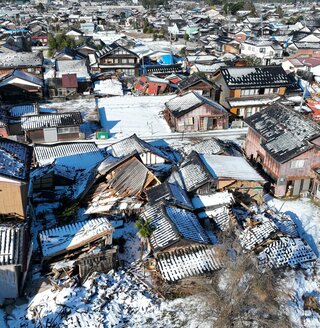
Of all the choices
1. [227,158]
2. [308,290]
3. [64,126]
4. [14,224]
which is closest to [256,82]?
[227,158]

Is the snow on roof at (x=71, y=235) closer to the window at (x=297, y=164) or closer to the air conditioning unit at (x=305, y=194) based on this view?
the window at (x=297, y=164)

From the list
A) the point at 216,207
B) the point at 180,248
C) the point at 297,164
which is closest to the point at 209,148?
the point at 297,164

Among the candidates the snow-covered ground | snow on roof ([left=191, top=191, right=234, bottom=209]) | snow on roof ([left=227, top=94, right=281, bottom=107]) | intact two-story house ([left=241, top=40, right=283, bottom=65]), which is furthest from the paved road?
intact two-story house ([left=241, top=40, right=283, bottom=65])

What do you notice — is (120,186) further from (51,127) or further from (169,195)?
(51,127)

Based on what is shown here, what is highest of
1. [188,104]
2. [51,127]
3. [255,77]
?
[255,77]

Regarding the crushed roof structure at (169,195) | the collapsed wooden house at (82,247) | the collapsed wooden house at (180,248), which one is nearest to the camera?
the collapsed wooden house at (180,248)

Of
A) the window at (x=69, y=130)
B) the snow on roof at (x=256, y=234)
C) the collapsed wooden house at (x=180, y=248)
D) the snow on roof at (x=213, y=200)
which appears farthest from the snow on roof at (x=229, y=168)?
the window at (x=69, y=130)

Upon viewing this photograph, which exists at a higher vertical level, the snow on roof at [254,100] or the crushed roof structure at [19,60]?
the snow on roof at [254,100]

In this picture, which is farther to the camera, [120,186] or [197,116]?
[197,116]
